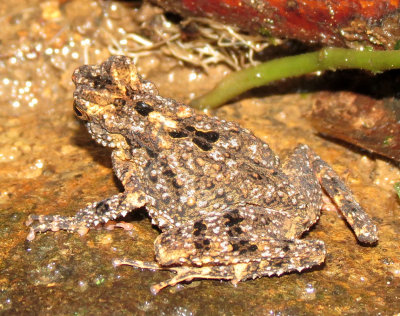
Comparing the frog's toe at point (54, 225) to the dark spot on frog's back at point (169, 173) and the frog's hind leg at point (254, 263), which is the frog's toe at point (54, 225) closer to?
the frog's hind leg at point (254, 263)

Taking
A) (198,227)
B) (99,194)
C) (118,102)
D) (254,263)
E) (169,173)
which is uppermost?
(118,102)

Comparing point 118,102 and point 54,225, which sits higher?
point 118,102

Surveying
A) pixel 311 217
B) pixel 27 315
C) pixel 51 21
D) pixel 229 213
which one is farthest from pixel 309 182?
pixel 51 21

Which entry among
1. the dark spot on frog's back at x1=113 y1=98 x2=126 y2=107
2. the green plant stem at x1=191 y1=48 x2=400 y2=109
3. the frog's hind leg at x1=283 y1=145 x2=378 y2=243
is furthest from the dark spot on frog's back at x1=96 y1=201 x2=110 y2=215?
the green plant stem at x1=191 y1=48 x2=400 y2=109

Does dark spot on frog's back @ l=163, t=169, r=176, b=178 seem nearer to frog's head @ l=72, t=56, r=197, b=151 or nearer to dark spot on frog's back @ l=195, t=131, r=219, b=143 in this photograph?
frog's head @ l=72, t=56, r=197, b=151

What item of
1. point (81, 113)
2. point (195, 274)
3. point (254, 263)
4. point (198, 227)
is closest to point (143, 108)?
point (81, 113)

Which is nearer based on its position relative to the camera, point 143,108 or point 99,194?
point 143,108

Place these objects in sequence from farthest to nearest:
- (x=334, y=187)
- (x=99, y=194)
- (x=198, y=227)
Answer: (x=99, y=194)
(x=334, y=187)
(x=198, y=227)

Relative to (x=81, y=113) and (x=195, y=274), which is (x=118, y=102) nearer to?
(x=81, y=113)
